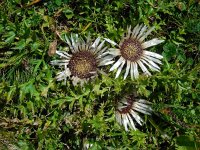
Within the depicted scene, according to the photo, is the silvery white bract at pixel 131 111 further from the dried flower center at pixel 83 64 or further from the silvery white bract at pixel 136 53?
the dried flower center at pixel 83 64

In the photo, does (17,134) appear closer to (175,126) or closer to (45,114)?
(45,114)

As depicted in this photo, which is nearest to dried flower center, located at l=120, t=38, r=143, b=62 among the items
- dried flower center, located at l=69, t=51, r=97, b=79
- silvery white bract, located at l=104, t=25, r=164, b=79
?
silvery white bract, located at l=104, t=25, r=164, b=79

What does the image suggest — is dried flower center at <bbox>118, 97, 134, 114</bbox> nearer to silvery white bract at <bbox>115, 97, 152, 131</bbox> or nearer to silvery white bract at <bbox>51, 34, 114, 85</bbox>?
silvery white bract at <bbox>115, 97, 152, 131</bbox>

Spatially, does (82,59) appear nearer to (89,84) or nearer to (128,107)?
(89,84)

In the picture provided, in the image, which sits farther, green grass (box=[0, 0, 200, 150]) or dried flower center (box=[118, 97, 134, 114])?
dried flower center (box=[118, 97, 134, 114])

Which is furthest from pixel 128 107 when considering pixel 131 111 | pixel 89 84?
pixel 89 84

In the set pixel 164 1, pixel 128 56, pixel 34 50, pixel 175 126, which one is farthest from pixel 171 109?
pixel 34 50
